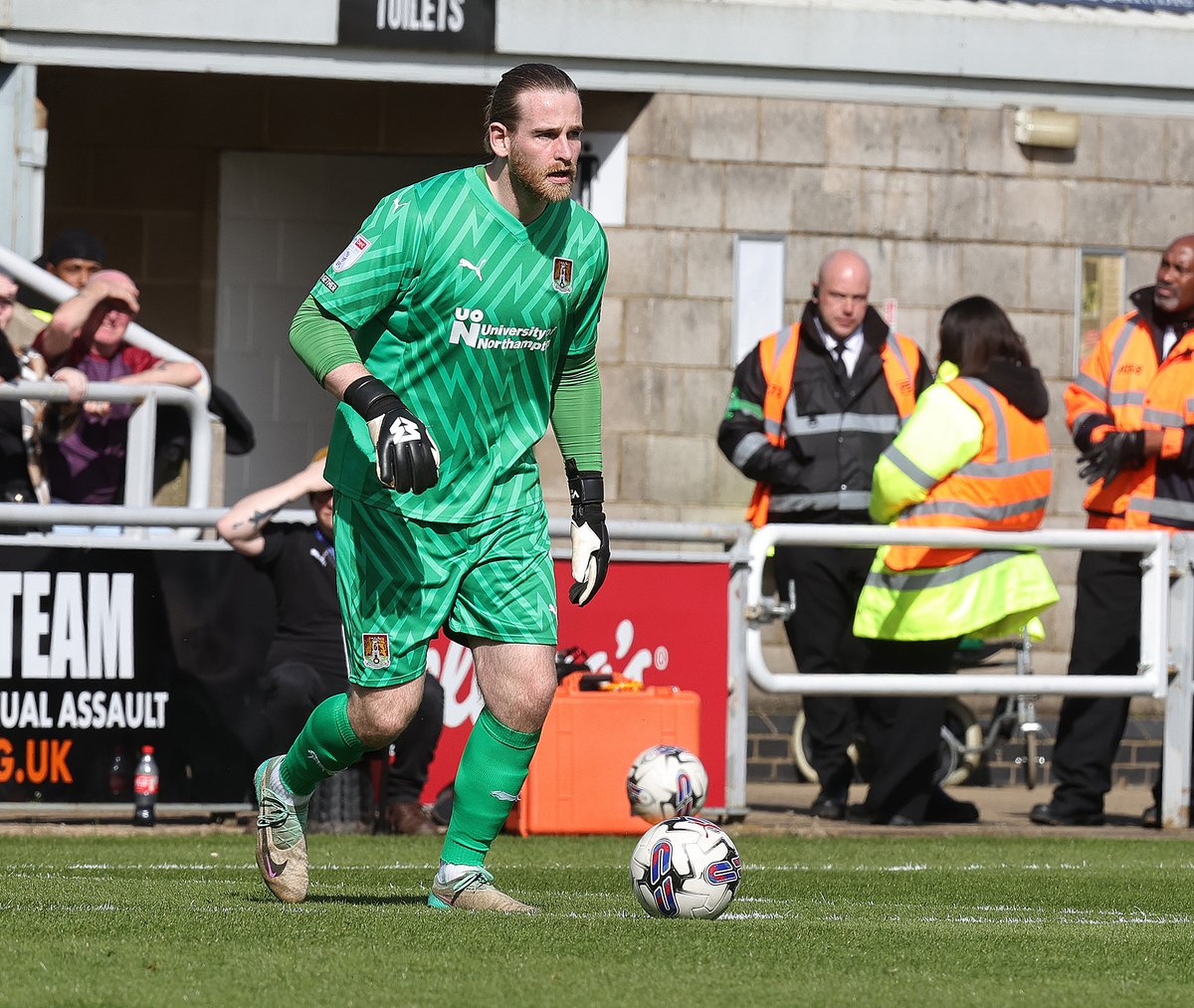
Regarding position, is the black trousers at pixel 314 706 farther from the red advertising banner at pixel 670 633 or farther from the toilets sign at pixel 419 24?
the toilets sign at pixel 419 24

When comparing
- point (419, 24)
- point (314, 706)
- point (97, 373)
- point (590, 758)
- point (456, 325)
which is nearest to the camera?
point (456, 325)

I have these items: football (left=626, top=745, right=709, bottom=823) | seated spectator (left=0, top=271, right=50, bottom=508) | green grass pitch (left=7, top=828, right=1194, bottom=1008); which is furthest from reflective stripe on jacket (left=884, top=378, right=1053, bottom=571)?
seated spectator (left=0, top=271, right=50, bottom=508)

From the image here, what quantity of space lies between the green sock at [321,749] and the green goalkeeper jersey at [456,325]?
557 millimetres

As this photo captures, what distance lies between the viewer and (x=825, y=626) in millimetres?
9406

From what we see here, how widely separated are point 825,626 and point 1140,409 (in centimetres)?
160

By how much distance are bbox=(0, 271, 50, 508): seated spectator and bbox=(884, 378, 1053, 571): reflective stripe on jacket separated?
139 inches

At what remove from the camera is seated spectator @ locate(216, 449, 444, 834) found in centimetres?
845

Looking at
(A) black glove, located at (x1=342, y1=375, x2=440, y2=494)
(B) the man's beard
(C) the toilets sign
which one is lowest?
(A) black glove, located at (x1=342, y1=375, x2=440, y2=494)

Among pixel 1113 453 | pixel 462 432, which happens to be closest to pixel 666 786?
pixel 1113 453

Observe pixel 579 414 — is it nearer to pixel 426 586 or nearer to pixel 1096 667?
pixel 426 586

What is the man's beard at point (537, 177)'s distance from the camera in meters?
5.39

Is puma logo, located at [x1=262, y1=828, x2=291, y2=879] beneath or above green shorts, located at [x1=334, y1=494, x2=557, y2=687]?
beneath

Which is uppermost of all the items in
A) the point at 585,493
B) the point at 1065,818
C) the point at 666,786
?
the point at 585,493

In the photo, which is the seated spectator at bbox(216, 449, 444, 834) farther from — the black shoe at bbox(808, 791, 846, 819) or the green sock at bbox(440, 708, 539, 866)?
the green sock at bbox(440, 708, 539, 866)
